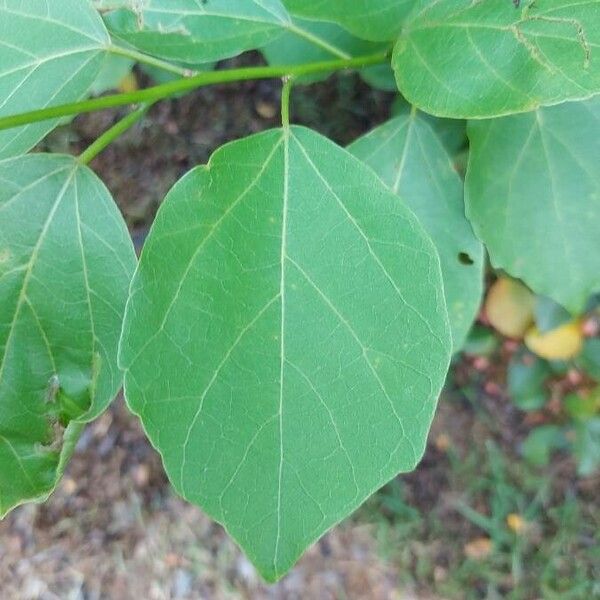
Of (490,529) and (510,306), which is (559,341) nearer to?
(510,306)

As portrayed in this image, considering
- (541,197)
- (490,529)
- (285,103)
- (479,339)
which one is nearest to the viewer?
(285,103)

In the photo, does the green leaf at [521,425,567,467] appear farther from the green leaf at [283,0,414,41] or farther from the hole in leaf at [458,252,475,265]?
the green leaf at [283,0,414,41]

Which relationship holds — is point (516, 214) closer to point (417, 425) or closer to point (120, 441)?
point (417, 425)

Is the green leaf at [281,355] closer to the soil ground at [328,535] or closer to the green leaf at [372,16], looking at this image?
the green leaf at [372,16]

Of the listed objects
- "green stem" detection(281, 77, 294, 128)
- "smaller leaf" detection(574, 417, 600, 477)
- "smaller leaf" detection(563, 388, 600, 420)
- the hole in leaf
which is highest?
"green stem" detection(281, 77, 294, 128)

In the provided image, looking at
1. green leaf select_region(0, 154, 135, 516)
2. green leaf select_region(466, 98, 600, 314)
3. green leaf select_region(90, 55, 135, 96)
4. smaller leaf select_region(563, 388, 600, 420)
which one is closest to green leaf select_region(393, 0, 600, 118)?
green leaf select_region(466, 98, 600, 314)

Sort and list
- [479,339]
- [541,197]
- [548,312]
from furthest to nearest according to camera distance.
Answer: [479,339], [548,312], [541,197]

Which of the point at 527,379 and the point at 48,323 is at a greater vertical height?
the point at 48,323

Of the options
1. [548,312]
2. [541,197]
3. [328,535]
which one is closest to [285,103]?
[541,197]
